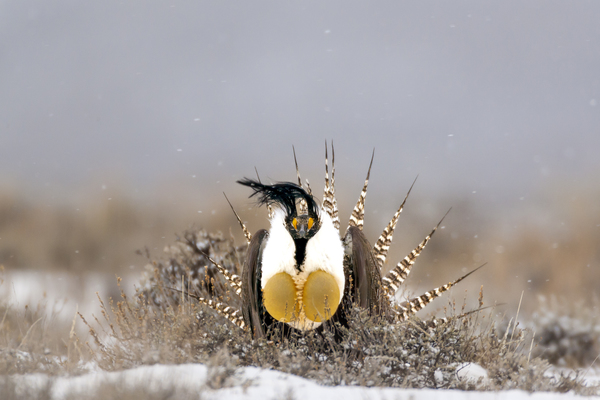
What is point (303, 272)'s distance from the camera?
355 cm

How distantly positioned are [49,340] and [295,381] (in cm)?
235

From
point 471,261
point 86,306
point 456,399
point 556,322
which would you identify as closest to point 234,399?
point 456,399

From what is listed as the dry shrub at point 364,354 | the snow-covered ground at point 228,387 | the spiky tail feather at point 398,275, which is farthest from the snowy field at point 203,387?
the spiky tail feather at point 398,275

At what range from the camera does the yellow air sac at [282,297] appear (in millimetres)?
3490

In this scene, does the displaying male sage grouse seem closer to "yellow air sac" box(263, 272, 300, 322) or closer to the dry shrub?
"yellow air sac" box(263, 272, 300, 322)

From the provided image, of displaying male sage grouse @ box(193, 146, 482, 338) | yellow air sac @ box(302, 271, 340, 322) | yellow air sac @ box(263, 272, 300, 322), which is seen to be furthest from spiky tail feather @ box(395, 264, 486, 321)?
yellow air sac @ box(263, 272, 300, 322)

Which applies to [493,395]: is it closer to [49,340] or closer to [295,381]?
[295,381]

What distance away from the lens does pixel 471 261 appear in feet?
45.3

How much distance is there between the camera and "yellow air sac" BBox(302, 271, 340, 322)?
3471mm

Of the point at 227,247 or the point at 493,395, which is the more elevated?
the point at 227,247

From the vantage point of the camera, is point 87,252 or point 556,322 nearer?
point 556,322

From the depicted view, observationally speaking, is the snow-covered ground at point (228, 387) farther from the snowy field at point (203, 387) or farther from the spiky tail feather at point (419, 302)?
the spiky tail feather at point (419, 302)

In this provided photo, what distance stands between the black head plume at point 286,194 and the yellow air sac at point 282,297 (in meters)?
0.53

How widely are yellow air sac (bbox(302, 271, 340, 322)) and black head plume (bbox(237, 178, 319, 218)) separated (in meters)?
0.50
